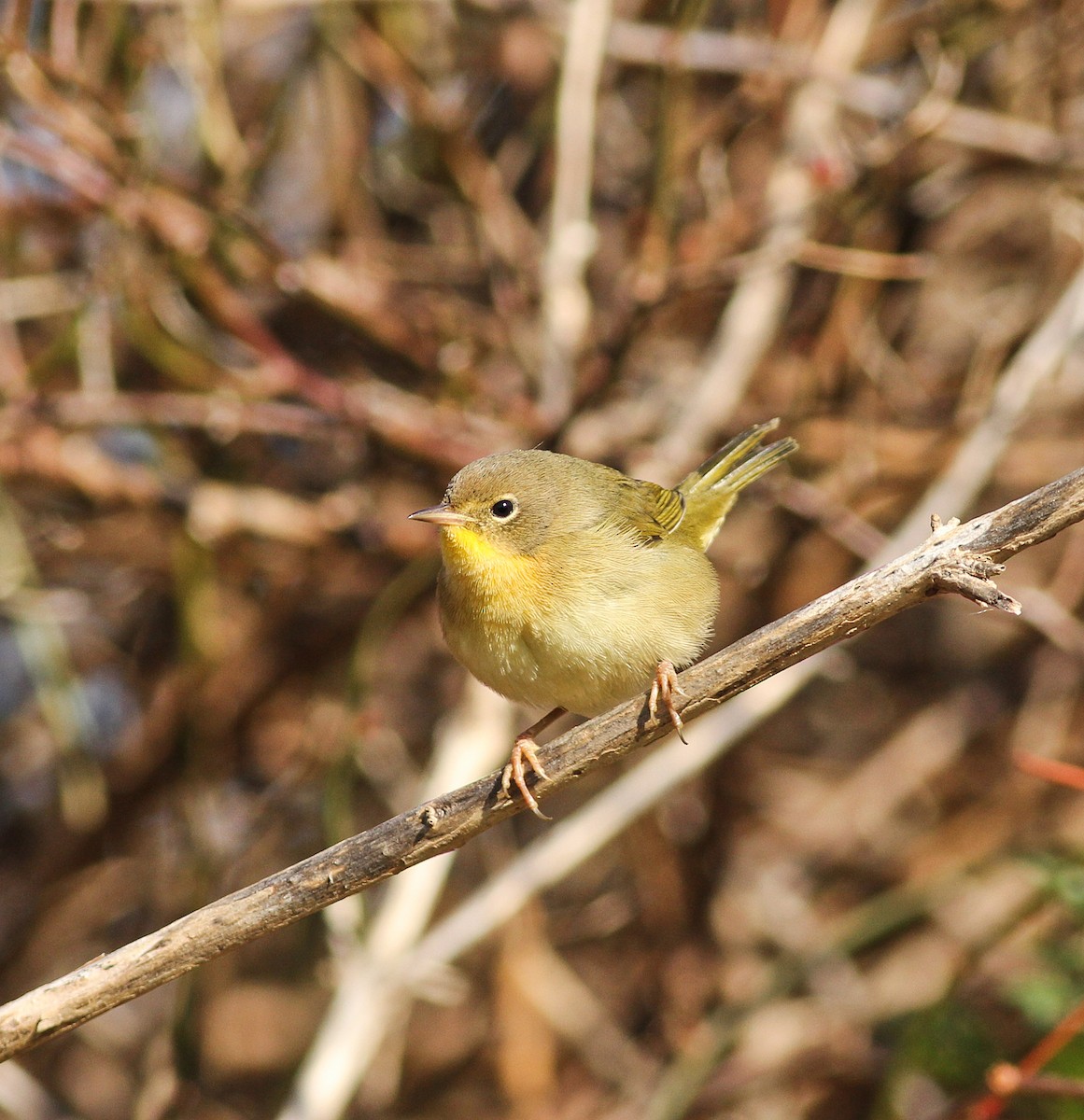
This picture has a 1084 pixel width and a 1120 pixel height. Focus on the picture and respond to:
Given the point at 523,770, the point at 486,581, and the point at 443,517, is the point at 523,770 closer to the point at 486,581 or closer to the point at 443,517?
the point at 486,581

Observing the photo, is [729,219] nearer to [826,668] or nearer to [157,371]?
[826,668]

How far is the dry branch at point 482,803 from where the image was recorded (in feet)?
7.47

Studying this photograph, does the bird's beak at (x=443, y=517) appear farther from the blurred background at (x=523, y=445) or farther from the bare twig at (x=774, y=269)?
the bare twig at (x=774, y=269)

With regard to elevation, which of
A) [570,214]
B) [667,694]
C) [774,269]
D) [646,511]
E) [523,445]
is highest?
[570,214]

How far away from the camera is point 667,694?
8.86 ft

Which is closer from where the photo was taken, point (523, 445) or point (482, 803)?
point (482, 803)

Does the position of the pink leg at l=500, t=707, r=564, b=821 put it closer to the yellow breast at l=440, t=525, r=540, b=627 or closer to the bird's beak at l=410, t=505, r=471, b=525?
the yellow breast at l=440, t=525, r=540, b=627

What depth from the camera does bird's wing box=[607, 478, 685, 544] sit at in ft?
12.0

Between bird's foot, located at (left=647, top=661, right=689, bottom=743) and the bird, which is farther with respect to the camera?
the bird

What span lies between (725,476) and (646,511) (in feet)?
1.38

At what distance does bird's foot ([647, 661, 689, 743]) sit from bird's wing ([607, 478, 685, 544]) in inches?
32.1

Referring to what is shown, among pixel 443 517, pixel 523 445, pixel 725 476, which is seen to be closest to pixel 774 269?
pixel 725 476

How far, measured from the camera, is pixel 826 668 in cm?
452

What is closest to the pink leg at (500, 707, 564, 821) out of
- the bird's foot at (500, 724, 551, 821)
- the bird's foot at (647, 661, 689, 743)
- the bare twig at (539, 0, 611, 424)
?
the bird's foot at (500, 724, 551, 821)
